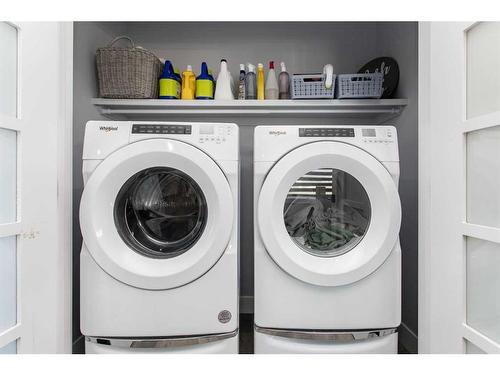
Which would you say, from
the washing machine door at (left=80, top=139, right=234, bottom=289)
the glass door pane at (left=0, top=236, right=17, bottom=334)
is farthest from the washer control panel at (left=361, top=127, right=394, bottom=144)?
the glass door pane at (left=0, top=236, right=17, bottom=334)

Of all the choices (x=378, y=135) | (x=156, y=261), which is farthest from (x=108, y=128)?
(x=378, y=135)

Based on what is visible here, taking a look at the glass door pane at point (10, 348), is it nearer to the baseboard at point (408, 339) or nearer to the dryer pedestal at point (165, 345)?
the dryer pedestal at point (165, 345)

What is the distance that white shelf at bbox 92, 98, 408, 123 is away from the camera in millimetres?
1610

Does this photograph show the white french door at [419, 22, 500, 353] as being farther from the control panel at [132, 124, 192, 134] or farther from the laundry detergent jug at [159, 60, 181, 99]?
the laundry detergent jug at [159, 60, 181, 99]

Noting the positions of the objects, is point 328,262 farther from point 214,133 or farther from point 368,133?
point 214,133

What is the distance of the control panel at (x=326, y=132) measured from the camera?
121 cm

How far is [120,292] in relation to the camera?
1141 mm

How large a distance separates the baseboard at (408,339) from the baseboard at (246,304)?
0.80 metres

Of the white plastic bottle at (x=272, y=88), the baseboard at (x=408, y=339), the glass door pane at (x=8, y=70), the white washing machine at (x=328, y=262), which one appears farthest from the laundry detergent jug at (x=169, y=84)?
the baseboard at (x=408, y=339)

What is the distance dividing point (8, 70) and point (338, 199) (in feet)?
3.69

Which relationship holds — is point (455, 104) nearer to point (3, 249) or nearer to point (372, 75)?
point (372, 75)

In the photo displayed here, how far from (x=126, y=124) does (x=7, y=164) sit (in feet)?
1.39
